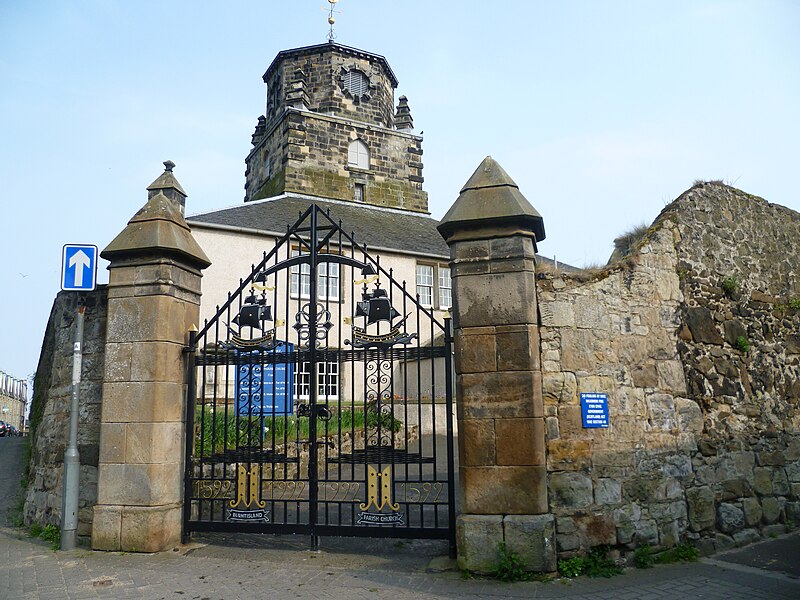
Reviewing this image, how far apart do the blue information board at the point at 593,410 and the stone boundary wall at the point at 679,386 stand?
6 cm

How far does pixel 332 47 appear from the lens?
28312 millimetres

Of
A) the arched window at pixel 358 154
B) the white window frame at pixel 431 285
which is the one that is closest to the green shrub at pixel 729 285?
the white window frame at pixel 431 285

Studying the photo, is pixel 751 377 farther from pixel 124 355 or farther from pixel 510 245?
pixel 124 355

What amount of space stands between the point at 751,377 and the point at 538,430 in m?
3.26

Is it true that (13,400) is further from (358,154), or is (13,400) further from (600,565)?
(600,565)

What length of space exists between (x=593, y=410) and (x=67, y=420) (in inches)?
236

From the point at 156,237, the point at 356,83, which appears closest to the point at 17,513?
the point at 156,237

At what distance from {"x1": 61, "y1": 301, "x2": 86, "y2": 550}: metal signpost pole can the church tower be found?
62.7 ft

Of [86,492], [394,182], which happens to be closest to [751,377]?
[86,492]

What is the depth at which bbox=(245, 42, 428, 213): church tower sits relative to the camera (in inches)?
1047

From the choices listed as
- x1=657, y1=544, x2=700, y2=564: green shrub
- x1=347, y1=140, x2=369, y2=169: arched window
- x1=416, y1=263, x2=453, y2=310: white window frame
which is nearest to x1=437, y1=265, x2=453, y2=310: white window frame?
x1=416, y1=263, x2=453, y2=310: white window frame

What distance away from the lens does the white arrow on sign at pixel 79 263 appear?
7.61 metres

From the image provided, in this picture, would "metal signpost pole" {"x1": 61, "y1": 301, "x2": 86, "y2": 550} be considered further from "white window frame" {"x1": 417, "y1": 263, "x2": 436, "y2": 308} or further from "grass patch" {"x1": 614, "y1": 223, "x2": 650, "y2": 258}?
"white window frame" {"x1": 417, "y1": 263, "x2": 436, "y2": 308}

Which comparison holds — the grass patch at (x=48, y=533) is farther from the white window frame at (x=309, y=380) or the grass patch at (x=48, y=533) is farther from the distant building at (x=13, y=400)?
the distant building at (x=13, y=400)
